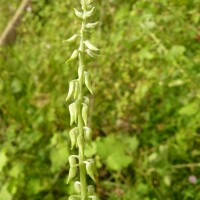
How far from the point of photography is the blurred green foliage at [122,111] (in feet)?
10.2

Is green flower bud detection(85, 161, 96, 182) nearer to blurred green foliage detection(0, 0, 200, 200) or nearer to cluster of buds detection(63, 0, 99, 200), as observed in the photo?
cluster of buds detection(63, 0, 99, 200)

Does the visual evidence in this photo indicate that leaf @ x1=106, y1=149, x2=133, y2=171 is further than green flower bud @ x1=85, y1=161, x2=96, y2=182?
Yes

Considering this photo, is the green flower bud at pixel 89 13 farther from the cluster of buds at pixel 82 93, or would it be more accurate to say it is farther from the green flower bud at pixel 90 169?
the green flower bud at pixel 90 169

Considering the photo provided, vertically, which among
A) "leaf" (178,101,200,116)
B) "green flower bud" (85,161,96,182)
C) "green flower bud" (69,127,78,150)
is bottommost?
"green flower bud" (85,161,96,182)

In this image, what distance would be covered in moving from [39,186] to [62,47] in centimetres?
203

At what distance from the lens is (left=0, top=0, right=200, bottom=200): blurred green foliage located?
311 centimetres

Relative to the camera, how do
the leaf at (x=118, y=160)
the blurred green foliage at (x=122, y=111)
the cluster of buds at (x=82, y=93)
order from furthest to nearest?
the blurred green foliage at (x=122, y=111)
the leaf at (x=118, y=160)
the cluster of buds at (x=82, y=93)

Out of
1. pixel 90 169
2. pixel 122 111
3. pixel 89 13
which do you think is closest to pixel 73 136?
pixel 90 169

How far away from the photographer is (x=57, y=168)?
3.19 metres

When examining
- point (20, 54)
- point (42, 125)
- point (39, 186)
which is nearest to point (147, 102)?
point (42, 125)

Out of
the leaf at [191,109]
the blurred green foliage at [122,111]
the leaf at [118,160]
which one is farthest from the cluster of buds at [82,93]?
the leaf at [191,109]

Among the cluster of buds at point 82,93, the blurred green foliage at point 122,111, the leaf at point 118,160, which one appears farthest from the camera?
the blurred green foliage at point 122,111

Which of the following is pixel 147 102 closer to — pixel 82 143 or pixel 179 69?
pixel 179 69

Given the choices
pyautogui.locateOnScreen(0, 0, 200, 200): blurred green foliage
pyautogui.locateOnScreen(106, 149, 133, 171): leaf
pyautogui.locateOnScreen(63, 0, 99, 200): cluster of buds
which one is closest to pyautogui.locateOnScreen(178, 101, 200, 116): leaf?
pyautogui.locateOnScreen(0, 0, 200, 200): blurred green foliage
